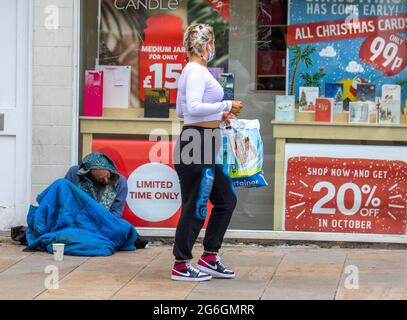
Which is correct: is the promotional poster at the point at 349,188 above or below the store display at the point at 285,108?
below

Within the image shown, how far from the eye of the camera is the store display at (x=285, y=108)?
354 inches

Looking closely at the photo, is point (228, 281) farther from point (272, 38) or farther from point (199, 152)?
point (272, 38)

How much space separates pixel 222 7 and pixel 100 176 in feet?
6.23

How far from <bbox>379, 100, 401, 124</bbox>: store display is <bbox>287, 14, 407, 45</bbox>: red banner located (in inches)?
25.1

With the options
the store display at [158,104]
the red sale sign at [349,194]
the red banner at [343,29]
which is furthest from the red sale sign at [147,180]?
the red banner at [343,29]

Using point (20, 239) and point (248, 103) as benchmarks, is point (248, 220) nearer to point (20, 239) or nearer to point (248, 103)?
point (248, 103)

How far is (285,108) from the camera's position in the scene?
9.01 metres

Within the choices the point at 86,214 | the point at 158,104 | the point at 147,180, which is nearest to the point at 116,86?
the point at 158,104

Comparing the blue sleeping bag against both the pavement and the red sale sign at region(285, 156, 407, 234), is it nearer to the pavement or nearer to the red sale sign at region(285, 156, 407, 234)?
the pavement

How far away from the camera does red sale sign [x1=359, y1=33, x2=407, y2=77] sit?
29.3 feet

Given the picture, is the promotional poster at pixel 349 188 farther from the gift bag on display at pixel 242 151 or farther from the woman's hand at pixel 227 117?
the woman's hand at pixel 227 117

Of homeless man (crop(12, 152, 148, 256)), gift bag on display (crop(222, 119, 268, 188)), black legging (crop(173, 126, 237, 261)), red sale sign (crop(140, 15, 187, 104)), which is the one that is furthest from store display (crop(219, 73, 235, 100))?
black legging (crop(173, 126, 237, 261))

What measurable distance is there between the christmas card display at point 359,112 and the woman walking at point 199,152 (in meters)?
1.94
